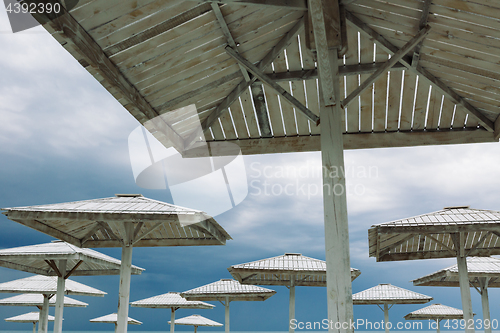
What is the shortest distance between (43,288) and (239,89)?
→ 1065cm

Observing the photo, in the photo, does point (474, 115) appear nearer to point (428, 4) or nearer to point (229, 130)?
point (428, 4)

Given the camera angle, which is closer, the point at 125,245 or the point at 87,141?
the point at 125,245

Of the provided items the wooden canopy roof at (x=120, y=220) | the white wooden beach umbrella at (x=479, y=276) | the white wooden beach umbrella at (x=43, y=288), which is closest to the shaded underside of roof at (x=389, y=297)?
the white wooden beach umbrella at (x=479, y=276)

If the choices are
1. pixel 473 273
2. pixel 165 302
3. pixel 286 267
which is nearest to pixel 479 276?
pixel 473 273

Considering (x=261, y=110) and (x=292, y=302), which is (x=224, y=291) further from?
(x=261, y=110)

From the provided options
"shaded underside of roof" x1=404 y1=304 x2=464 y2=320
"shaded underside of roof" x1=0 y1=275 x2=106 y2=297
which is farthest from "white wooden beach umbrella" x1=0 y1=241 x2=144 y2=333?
"shaded underside of roof" x1=404 y1=304 x2=464 y2=320

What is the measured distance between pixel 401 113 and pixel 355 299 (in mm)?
10423

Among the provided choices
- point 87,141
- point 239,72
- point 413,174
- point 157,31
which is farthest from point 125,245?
point 87,141

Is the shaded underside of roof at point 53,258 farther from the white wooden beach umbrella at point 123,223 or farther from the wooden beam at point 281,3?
the wooden beam at point 281,3

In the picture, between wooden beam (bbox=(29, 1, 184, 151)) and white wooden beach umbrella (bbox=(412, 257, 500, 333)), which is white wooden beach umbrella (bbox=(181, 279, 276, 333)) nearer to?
white wooden beach umbrella (bbox=(412, 257, 500, 333))

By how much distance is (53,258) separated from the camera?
8211mm

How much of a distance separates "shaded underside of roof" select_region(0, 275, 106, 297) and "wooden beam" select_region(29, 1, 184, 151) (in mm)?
10062

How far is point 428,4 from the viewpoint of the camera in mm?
3193

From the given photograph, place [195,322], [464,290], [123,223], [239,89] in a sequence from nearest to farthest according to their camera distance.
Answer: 1. [239,89]
2. [123,223]
3. [464,290]
4. [195,322]
